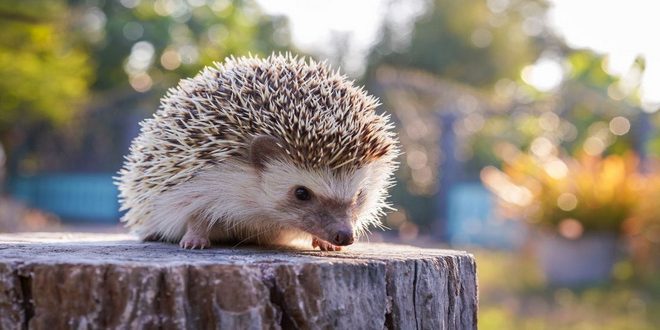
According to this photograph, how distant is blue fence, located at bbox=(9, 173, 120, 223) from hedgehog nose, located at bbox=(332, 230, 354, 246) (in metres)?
15.4

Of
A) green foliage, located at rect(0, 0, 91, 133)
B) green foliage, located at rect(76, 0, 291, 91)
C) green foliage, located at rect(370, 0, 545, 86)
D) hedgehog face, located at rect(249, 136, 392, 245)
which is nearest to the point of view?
hedgehog face, located at rect(249, 136, 392, 245)

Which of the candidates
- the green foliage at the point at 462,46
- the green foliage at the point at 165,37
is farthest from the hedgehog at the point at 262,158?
the green foliage at the point at 462,46

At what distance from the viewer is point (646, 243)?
9.19 meters

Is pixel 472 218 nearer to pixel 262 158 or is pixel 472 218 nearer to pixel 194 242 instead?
pixel 262 158

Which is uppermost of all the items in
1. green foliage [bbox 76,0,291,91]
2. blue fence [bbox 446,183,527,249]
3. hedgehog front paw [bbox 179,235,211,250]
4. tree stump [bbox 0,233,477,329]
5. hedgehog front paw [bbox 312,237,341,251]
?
green foliage [bbox 76,0,291,91]

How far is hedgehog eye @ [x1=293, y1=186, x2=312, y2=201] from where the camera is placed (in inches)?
124

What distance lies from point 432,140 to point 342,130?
12.6m

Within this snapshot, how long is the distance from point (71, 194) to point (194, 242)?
1576cm

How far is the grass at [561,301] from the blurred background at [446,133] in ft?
0.10

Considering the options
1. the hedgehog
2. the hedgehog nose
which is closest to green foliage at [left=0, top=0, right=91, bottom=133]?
the hedgehog

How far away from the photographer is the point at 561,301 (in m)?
8.16

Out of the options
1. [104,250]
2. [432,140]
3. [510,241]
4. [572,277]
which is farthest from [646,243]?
[104,250]

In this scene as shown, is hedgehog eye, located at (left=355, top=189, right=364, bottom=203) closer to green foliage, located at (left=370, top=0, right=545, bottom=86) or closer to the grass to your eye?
the grass

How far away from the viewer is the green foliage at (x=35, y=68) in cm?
1348
